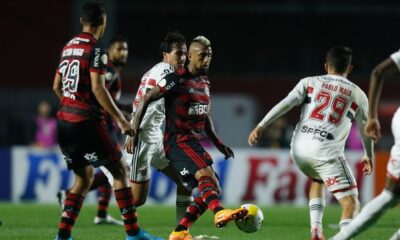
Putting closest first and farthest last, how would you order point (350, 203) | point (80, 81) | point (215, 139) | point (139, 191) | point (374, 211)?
1. point (374, 211)
2. point (80, 81)
3. point (350, 203)
4. point (215, 139)
5. point (139, 191)

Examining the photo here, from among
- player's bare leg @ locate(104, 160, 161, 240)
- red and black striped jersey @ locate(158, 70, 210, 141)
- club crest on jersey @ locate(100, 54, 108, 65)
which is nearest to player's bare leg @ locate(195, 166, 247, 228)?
red and black striped jersey @ locate(158, 70, 210, 141)

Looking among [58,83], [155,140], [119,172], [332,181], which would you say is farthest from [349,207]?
[58,83]

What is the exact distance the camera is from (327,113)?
26.2 ft

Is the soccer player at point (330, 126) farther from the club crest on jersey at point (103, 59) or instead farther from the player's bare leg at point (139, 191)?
the player's bare leg at point (139, 191)

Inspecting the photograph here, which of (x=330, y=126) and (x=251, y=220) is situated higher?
(x=330, y=126)

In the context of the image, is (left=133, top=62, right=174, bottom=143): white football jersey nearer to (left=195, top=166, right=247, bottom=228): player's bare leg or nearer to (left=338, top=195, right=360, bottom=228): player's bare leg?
(left=195, top=166, right=247, bottom=228): player's bare leg

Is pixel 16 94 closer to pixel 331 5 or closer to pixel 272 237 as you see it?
pixel 331 5

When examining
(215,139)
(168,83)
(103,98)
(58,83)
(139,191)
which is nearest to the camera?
(103,98)

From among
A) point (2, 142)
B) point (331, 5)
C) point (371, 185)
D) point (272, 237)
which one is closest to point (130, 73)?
point (2, 142)

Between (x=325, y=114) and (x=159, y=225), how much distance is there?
342 centimetres

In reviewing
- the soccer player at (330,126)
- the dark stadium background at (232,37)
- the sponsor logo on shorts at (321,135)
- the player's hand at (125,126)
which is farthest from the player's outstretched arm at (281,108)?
the dark stadium background at (232,37)

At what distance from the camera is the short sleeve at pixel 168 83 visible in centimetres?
801

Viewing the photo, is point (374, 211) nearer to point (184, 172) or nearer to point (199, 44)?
point (184, 172)

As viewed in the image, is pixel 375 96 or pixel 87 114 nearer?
pixel 375 96
